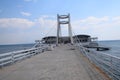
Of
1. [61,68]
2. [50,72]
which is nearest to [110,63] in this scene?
[50,72]

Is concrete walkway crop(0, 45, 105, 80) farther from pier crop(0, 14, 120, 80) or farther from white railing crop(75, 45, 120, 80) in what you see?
white railing crop(75, 45, 120, 80)

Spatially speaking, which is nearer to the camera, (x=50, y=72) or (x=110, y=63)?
(x=110, y=63)

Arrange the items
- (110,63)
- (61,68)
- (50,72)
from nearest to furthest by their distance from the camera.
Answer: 1. (110,63)
2. (50,72)
3. (61,68)

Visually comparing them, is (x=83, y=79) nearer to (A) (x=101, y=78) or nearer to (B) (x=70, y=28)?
(A) (x=101, y=78)

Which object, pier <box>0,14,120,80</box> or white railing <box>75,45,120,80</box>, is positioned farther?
pier <box>0,14,120,80</box>

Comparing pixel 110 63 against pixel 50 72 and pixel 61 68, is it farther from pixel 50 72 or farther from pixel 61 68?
pixel 61 68

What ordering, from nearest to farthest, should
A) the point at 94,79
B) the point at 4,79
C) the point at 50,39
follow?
1. the point at 94,79
2. the point at 4,79
3. the point at 50,39

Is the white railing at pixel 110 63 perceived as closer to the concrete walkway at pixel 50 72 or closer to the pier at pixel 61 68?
the pier at pixel 61 68

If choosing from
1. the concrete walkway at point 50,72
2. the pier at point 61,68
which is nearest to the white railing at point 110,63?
the pier at point 61,68

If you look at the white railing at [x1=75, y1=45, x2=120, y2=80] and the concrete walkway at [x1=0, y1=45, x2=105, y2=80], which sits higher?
the white railing at [x1=75, y1=45, x2=120, y2=80]

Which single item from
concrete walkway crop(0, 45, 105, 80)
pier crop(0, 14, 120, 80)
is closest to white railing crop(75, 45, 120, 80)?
pier crop(0, 14, 120, 80)

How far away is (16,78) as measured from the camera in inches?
296

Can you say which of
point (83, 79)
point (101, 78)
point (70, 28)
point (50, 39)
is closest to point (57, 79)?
point (83, 79)

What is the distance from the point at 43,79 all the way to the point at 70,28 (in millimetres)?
48668
